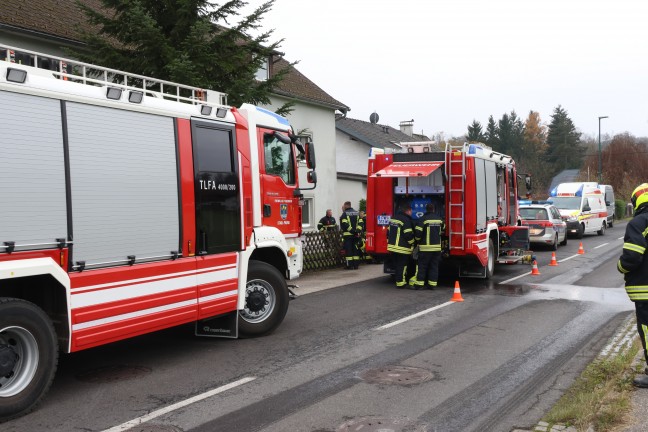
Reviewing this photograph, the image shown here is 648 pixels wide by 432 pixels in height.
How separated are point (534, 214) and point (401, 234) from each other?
11.9 m

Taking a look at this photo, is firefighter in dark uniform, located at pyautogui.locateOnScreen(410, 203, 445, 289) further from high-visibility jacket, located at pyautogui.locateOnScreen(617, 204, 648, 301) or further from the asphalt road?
high-visibility jacket, located at pyautogui.locateOnScreen(617, 204, 648, 301)

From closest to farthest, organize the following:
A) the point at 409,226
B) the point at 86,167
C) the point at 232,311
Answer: the point at 86,167
the point at 232,311
the point at 409,226

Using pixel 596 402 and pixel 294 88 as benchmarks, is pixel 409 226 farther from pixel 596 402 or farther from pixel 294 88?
pixel 294 88

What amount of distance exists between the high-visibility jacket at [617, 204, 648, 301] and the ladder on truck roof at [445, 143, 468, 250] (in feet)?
22.4

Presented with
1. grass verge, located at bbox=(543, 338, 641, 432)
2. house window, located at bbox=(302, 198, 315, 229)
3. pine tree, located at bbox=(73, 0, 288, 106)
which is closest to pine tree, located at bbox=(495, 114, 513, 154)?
house window, located at bbox=(302, 198, 315, 229)

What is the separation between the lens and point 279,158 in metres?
8.36

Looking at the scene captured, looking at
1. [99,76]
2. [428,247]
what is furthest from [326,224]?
[99,76]

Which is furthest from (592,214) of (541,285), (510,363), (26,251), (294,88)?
(26,251)

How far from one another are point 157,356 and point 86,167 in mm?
2622

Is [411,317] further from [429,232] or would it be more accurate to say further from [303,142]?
[303,142]

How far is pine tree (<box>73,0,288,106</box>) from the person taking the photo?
11.1 meters

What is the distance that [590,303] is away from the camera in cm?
1062

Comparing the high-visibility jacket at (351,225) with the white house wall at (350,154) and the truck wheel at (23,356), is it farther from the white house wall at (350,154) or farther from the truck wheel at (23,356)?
the white house wall at (350,154)

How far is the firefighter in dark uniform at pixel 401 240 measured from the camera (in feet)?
39.4
